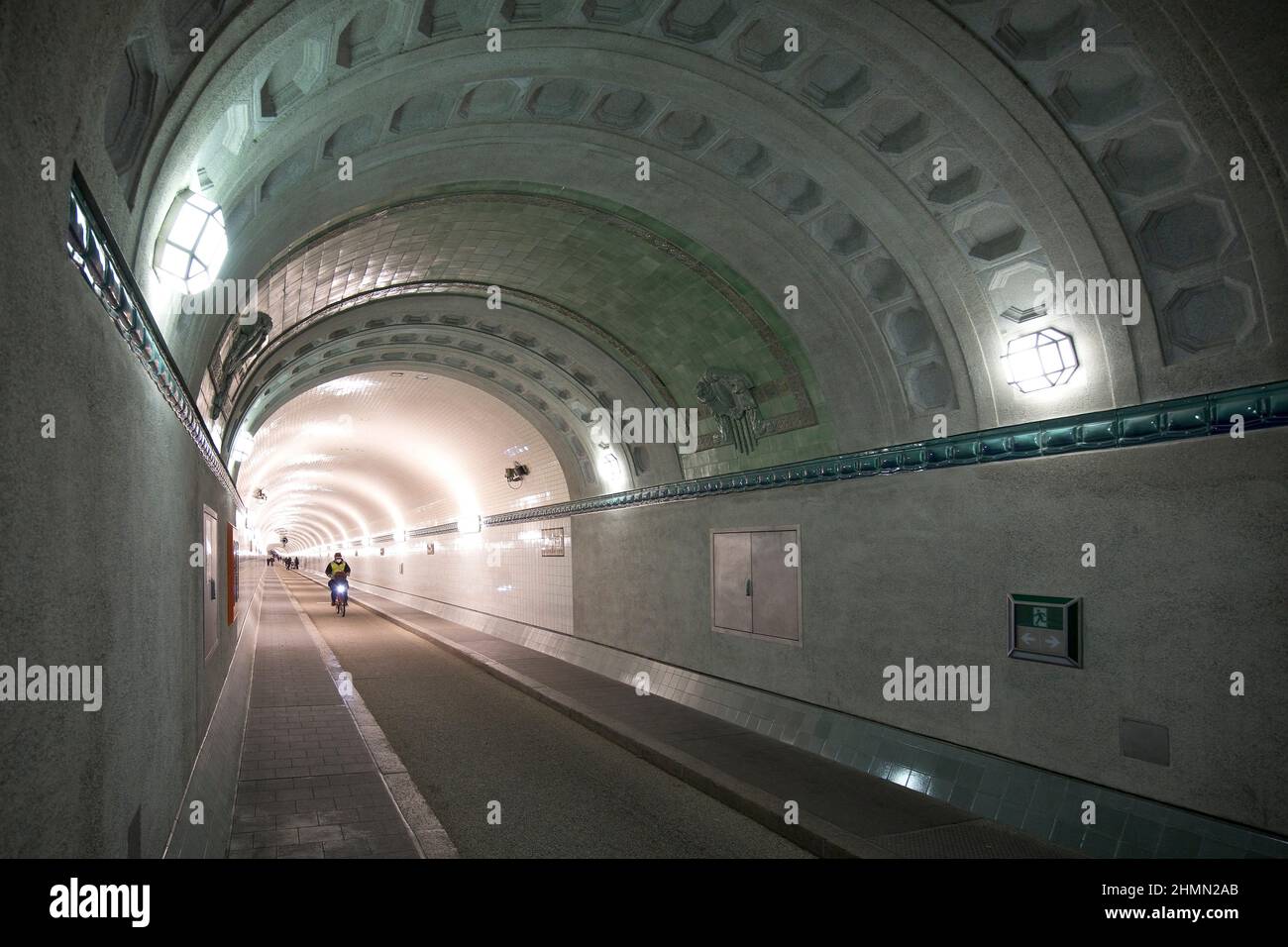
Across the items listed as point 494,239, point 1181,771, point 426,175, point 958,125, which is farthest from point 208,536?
point 1181,771

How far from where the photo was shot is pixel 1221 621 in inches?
196

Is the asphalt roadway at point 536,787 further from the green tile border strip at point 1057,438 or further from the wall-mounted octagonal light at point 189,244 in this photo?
the wall-mounted octagonal light at point 189,244

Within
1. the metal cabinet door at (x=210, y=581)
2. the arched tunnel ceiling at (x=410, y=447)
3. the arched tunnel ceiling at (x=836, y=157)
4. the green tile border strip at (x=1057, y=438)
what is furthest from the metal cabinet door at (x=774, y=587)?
the arched tunnel ceiling at (x=410, y=447)

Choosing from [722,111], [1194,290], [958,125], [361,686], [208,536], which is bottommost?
[361,686]

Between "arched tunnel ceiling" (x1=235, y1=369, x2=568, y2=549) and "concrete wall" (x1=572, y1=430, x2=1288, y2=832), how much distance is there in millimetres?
7891

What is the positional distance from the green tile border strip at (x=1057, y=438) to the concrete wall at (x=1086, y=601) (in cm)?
9

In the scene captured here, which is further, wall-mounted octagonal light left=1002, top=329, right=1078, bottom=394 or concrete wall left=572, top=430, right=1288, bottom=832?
wall-mounted octagonal light left=1002, top=329, right=1078, bottom=394

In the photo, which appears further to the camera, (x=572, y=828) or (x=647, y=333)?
(x=647, y=333)

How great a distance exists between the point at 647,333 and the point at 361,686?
6.52 metres

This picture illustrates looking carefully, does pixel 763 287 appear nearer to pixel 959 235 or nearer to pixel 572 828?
pixel 959 235

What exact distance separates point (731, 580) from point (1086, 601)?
458cm

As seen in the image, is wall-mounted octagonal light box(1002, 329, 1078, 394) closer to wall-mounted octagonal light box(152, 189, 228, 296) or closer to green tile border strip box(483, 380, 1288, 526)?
green tile border strip box(483, 380, 1288, 526)

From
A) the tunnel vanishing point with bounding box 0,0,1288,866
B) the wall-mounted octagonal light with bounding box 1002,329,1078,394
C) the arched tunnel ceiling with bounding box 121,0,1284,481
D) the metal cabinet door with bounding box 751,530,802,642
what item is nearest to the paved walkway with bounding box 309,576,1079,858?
the tunnel vanishing point with bounding box 0,0,1288,866

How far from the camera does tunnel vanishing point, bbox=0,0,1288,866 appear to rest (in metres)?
3.04
